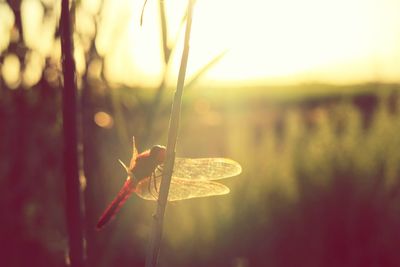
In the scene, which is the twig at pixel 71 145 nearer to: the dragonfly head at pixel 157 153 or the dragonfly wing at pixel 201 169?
the dragonfly head at pixel 157 153

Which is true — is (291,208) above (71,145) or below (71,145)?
below

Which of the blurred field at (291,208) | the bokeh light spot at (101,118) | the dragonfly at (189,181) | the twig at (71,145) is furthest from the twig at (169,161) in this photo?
the blurred field at (291,208)

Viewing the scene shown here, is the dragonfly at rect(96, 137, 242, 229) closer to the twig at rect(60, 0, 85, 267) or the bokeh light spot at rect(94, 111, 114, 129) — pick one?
the twig at rect(60, 0, 85, 267)

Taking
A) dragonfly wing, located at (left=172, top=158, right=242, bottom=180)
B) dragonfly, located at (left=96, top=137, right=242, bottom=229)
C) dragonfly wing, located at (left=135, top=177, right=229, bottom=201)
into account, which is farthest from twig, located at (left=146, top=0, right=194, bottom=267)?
dragonfly wing, located at (left=172, top=158, right=242, bottom=180)

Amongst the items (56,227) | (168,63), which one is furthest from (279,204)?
(168,63)

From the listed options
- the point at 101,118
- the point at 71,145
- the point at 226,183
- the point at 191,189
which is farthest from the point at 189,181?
the point at 226,183

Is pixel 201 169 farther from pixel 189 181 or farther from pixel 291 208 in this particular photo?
pixel 291 208
